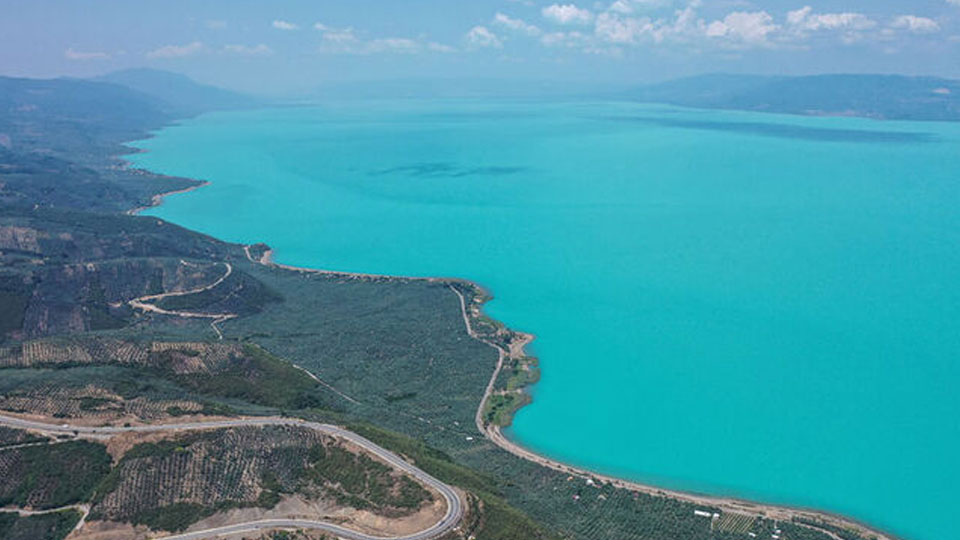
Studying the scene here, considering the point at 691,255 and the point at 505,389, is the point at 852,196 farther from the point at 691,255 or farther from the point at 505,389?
the point at 505,389

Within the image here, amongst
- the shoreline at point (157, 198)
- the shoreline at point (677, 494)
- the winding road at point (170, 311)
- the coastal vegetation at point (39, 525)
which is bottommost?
Result: the shoreline at point (677, 494)

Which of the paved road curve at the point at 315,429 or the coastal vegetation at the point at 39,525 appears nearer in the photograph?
the paved road curve at the point at 315,429

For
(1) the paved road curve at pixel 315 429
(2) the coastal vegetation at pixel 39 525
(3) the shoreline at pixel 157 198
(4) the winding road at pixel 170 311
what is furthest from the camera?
(3) the shoreline at pixel 157 198

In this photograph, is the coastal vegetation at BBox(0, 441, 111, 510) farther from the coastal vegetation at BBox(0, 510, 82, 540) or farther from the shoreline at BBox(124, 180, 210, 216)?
the shoreline at BBox(124, 180, 210, 216)

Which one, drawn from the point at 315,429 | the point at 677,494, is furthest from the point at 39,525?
the point at 677,494

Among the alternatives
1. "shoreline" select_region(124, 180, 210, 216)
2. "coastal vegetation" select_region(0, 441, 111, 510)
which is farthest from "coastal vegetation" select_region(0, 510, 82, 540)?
"shoreline" select_region(124, 180, 210, 216)

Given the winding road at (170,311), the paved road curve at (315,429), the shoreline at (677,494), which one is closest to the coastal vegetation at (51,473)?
the paved road curve at (315,429)

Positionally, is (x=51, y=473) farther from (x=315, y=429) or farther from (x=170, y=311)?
(x=170, y=311)

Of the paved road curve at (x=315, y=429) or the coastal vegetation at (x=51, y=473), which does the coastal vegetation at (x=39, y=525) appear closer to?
the coastal vegetation at (x=51, y=473)

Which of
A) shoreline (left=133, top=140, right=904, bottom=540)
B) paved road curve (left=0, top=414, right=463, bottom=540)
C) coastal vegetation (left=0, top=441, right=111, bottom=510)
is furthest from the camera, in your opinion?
shoreline (left=133, top=140, right=904, bottom=540)
